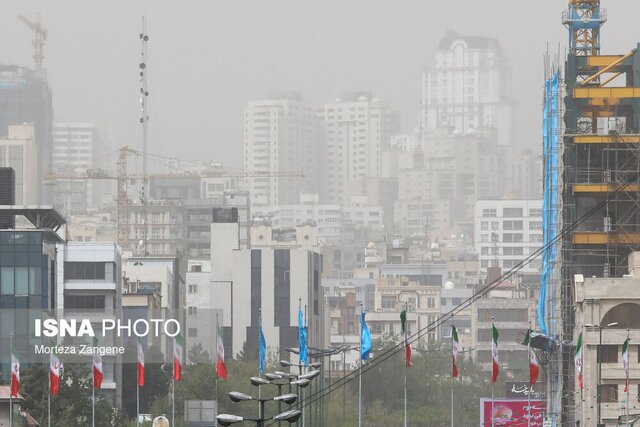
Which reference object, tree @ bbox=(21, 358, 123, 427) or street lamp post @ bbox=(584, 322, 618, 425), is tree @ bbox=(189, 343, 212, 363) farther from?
street lamp post @ bbox=(584, 322, 618, 425)

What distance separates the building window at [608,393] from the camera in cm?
12112

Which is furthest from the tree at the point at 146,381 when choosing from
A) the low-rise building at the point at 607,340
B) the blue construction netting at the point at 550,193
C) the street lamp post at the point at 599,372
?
the street lamp post at the point at 599,372

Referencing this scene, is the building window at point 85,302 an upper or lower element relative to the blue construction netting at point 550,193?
lower

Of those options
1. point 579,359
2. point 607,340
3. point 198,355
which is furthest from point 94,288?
point 579,359

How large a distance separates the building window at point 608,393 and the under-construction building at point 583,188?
672 cm

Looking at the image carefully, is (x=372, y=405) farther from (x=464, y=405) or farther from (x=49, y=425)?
(x=49, y=425)

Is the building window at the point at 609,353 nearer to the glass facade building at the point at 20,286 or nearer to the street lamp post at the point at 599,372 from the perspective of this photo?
the street lamp post at the point at 599,372

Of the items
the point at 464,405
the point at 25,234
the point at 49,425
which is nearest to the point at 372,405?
the point at 464,405

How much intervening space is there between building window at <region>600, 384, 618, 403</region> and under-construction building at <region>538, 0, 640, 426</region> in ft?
22.1

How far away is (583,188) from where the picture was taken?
13212 centimetres

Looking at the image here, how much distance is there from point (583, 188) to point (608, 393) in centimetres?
1383

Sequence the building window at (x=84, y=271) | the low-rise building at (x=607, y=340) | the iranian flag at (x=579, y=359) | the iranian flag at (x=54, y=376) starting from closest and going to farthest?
1. the iranian flag at (x=579, y=359)
2. the iranian flag at (x=54, y=376)
3. the low-rise building at (x=607, y=340)
4. the building window at (x=84, y=271)

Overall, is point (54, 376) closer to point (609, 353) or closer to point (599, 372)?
point (599, 372)

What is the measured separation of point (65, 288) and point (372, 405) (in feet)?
130
